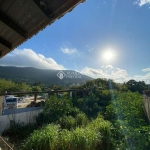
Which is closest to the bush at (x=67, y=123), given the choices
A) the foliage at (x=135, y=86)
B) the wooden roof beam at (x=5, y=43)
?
the wooden roof beam at (x=5, y=43)

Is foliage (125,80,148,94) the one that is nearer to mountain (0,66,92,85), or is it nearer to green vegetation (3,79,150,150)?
green vegetation (3,79,150,150)

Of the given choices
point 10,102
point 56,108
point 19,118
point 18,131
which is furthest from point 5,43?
point 10,102

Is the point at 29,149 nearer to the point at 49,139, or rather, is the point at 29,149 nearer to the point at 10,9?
the point at 49,139

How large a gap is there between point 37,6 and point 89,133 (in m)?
3.99

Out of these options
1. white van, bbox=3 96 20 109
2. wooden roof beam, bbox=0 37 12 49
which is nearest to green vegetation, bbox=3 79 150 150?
white van, bbox=3 96 20 109

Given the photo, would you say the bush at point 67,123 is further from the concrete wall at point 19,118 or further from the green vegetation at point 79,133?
the concrete wall at point 19,118

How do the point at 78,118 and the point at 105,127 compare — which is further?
the point at 78,118

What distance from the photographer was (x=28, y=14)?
146 cm

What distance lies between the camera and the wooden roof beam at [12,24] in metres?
1.50

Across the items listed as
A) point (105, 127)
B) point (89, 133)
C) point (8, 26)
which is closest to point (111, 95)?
point (105, 127)

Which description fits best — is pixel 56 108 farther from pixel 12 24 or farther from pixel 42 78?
pixel 42 78

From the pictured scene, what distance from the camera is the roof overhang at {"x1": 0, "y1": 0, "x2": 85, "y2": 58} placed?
1340 millimetres

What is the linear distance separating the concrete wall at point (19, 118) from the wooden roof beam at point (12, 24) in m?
4.92

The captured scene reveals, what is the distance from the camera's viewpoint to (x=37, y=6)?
1.34 meters
